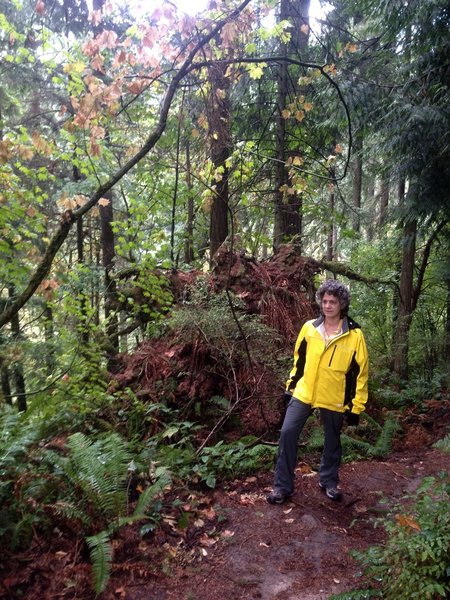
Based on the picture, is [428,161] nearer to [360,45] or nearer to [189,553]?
[360,45]

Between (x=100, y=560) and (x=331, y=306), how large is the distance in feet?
8.99

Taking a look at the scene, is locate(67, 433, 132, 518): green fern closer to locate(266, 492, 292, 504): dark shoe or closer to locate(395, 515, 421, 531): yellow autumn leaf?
locate(266, 492, 292, 504): dark shoe

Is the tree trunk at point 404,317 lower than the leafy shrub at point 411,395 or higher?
higher

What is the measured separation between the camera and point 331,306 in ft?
12.8

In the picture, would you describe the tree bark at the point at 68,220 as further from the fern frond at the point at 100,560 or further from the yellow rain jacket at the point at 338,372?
the yellow rain jacket at the point at 338,372

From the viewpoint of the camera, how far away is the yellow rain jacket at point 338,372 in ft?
12.6

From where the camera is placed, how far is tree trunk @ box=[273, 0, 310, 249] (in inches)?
311

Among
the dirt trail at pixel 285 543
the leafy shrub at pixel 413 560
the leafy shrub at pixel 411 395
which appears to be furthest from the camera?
the leafy shrub at pixel 411 395

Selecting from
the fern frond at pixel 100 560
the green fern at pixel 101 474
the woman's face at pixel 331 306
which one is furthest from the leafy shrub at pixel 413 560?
the green fern at pixel 101 474

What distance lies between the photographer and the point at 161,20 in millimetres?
3900

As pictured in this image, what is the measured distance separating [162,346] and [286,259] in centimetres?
301

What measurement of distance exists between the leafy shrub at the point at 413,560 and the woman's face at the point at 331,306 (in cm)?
166

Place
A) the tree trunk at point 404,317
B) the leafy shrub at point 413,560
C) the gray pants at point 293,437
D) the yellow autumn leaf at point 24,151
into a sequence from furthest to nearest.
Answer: the tree trunk at point 404,317
the yellow autumn leaf at point 24,151
the gray pants at point 293,437
the leafy shrub at point 413,560

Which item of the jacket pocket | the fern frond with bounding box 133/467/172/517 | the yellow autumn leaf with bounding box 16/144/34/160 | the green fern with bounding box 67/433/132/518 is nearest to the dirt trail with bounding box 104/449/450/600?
the fern frond with bounding box 133/467/172/517
